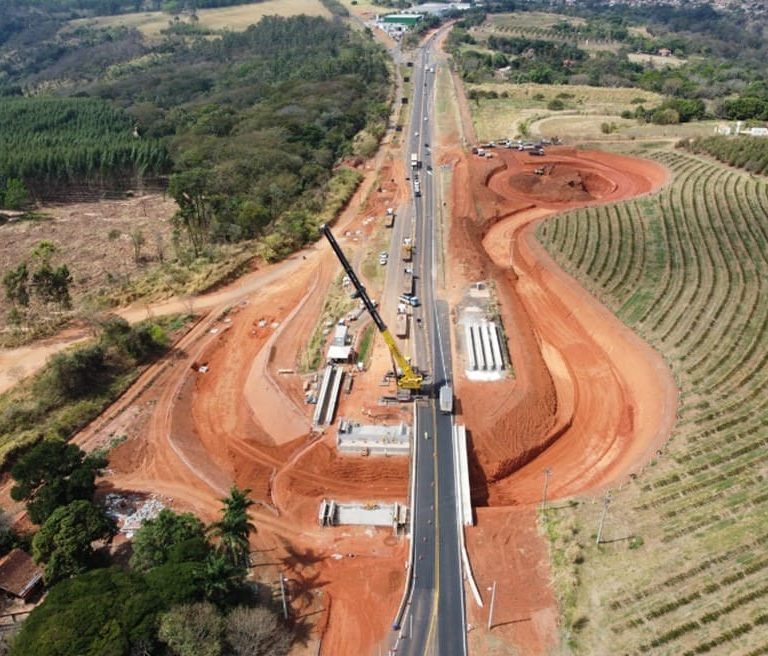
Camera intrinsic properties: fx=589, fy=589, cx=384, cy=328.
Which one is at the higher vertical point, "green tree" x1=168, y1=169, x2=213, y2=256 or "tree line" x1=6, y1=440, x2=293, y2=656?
"green tree" x1=168, y1=169, x2=213, y2=256

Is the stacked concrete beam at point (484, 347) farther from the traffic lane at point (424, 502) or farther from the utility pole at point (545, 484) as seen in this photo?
the utility pole at point (545, 484)

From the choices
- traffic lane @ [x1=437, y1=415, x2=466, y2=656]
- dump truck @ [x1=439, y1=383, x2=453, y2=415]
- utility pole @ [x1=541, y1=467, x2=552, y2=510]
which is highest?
dump truck @ [x1=439, y1=383, x2=453, y2=415]

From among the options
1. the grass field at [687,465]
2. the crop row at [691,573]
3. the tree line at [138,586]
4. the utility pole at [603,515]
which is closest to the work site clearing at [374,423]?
the utility pole at [603,515]

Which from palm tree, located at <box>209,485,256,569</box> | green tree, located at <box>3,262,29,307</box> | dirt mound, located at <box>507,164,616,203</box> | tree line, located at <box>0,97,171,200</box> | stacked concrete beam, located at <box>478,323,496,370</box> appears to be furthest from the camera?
tree line, located at <box>0,97,171,200</box>

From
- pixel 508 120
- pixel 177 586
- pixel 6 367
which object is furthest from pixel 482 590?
pixel 508 120

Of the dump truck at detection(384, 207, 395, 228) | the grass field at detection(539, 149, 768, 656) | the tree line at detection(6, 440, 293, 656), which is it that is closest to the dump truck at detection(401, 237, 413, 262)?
the dump truck at detection(384, 207, 395, 228)

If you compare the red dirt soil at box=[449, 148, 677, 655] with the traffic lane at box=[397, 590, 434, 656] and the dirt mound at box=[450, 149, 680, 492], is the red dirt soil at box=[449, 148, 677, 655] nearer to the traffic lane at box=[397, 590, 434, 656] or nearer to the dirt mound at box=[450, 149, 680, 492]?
the dirt mound at box=[450, 149, 680, 492]

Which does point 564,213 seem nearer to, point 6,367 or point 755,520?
point 755,520
